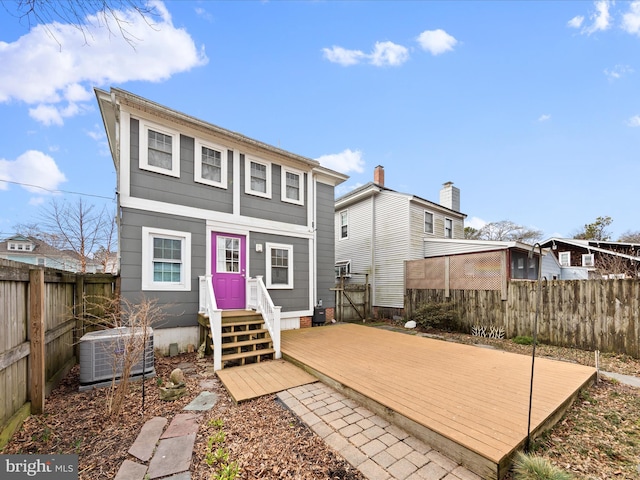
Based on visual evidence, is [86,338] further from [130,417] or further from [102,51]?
[102,51]

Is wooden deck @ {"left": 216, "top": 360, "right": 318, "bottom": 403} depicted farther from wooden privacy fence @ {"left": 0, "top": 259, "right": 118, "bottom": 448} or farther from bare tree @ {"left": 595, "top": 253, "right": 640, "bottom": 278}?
bare tree @ {"left": 595, "top": 253, "right": 640, "bottom": 278}

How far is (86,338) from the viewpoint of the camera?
423 cm

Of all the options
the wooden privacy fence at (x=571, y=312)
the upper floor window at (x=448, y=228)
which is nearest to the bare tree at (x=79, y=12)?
the wooden privacy fence at (x=571, y=312)

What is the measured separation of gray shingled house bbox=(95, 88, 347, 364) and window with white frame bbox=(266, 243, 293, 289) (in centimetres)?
3

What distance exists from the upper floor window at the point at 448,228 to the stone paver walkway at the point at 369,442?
12182 millimetres

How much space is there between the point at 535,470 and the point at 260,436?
97.5 inches

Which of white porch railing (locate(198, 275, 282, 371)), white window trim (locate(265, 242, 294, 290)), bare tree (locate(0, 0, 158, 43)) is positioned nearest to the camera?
bare tree (locate(0, 0, 158, 43))

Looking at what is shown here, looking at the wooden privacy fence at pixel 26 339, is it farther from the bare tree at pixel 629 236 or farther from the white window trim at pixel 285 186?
the bare tree at pixel 629 236

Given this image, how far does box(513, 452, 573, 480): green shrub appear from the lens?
2.02m

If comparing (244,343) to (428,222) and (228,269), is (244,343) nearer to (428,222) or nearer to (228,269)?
(228,269)

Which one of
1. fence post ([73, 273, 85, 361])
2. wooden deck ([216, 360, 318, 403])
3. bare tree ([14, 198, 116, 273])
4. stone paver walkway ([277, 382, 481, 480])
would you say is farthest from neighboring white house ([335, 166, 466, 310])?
bare tree ([14, 198, 116, 273])

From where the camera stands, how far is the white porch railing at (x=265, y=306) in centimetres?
552

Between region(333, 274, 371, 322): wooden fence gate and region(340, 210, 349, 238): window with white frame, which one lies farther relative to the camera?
region(340, 210, 349, 238): window with white frame

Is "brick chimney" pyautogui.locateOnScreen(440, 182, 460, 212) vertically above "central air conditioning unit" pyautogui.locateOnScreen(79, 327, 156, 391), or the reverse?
"brick chimney" pyautogui.locateOnScreen(440, 182, 460, 212)
